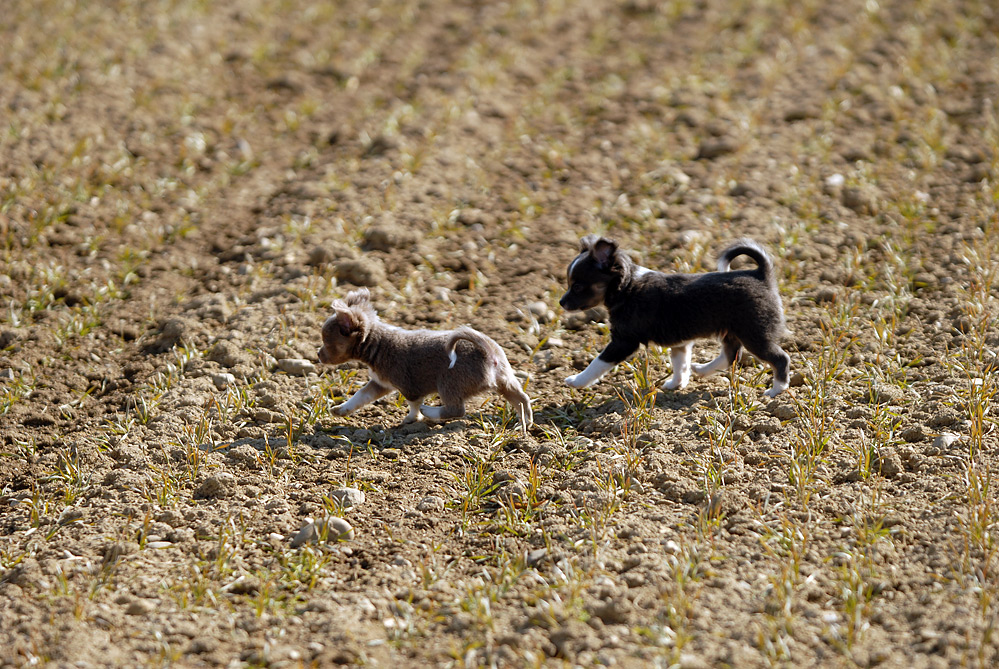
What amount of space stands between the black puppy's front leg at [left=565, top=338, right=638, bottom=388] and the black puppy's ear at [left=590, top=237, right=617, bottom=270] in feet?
1.81

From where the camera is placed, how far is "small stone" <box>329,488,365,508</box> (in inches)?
224

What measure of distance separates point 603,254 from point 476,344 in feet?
4.00

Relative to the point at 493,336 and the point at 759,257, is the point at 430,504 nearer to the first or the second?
the point at 493,336

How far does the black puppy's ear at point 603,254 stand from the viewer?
21.9 ft

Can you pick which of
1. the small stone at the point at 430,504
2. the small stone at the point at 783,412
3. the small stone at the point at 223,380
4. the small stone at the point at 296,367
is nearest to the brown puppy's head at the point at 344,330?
the small stone at the point at 296,367

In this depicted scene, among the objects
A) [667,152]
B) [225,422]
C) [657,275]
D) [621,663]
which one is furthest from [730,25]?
[621,663]

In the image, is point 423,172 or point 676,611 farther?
point 423,172

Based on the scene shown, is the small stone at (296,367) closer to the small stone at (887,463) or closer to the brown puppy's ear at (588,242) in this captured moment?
the brown puppy's ear at (588,242)

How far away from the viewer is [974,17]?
13.6m

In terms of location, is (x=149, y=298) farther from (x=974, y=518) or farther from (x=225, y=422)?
(x=974, y=518)

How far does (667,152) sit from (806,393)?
15.3ft

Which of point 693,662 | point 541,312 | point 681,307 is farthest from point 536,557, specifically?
point 541,312

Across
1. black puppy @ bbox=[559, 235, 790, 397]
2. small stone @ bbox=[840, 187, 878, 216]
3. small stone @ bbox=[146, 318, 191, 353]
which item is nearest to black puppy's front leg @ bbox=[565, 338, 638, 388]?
black puppy @ bbox=[559, 235, 790, 397]

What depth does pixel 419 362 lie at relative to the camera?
250 inches
